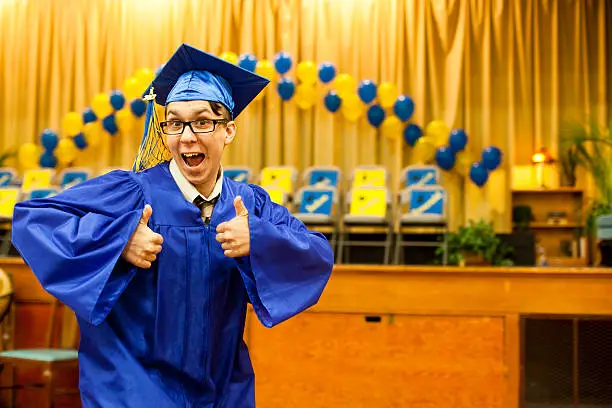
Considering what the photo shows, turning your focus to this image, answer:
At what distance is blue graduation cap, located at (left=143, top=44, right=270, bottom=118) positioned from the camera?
2.02 m

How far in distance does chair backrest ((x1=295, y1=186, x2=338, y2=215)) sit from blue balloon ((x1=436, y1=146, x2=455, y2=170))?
5.24 feet

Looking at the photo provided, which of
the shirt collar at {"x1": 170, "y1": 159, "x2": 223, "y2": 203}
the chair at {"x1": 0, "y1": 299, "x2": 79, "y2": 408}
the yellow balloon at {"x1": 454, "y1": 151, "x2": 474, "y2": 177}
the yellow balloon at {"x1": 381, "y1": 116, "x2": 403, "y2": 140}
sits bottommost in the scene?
the chair at {"x1": 0, "y1": 299, "x2": 79, "y2": 408}

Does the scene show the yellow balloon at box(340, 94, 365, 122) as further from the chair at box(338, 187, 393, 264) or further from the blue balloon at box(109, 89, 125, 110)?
the blue balloon at box(109, 89, 125, 110)

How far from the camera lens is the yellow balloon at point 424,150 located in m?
8.42

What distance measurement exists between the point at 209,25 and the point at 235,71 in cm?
784

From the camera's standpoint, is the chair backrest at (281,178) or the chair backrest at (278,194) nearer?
the chair backrest at (278,194)

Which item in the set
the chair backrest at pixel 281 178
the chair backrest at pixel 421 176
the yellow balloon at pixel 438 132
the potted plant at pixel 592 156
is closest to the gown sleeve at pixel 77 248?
the chair backrest at pixel 281 178

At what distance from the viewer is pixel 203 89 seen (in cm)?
203

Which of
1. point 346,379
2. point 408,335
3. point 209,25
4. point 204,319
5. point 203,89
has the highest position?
point 209,25

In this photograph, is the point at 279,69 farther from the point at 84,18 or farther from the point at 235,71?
the point at 235,71

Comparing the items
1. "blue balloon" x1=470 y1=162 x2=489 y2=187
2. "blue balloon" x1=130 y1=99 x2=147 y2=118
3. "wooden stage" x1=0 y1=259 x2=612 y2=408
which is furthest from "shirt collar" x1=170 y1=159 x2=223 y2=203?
"blue balloon" x1=130 y1=99 x2=147 y2=118

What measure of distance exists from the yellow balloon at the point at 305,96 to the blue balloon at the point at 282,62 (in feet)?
0.94

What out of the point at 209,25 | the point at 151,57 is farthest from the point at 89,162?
the point at 209,25

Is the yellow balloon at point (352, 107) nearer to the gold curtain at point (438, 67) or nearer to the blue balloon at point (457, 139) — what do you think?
the gold curtain at point (438, 67)
